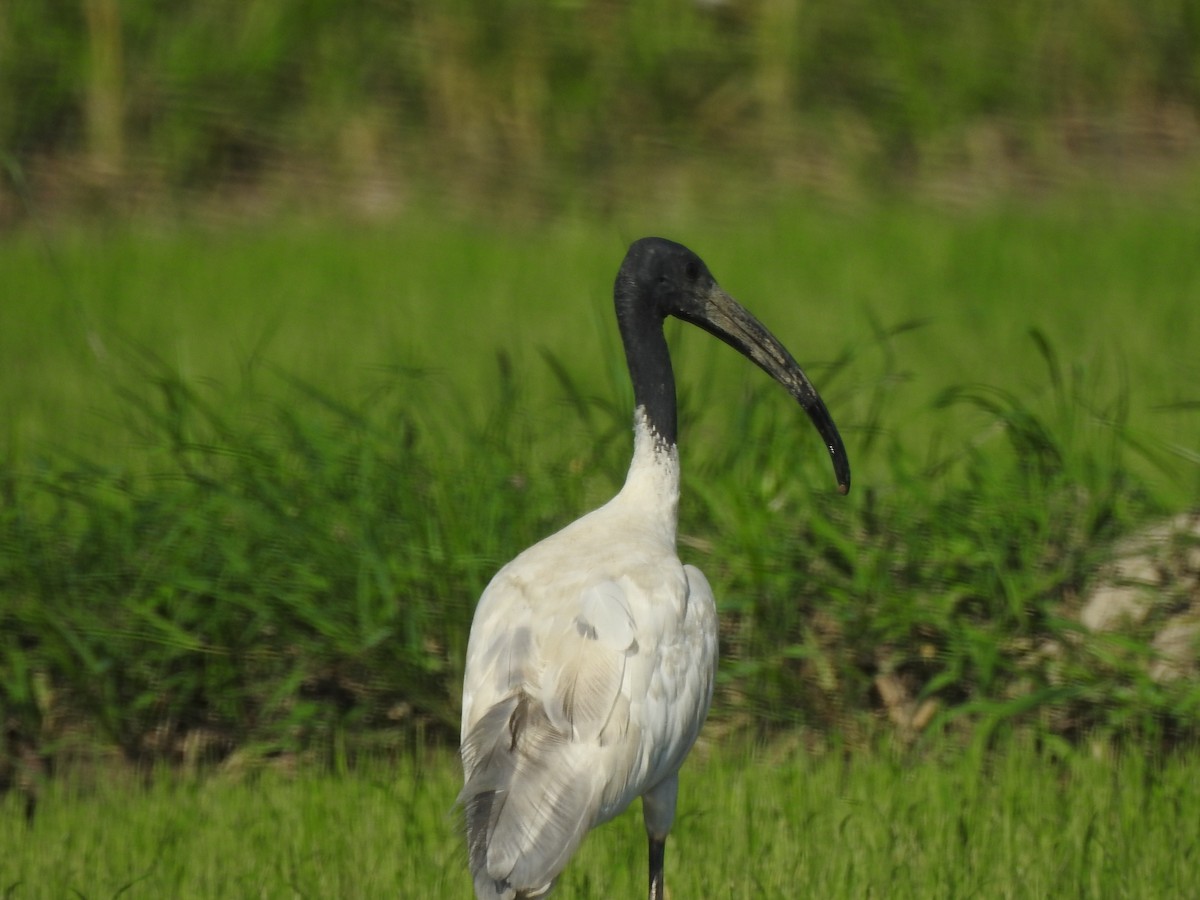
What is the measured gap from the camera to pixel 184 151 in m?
12.0

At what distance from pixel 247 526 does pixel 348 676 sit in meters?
0.55

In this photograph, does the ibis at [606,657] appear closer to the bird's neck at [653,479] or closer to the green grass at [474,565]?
the bird's neck at [653,479]

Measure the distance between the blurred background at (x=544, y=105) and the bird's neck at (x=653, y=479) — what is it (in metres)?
7.84

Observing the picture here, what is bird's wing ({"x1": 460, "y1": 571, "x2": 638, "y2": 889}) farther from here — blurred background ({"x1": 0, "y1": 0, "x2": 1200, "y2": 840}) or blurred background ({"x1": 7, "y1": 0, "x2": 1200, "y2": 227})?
Answer: blurred background ({"x1": 7, "y1": 0, "x2": 1200, "y2": 227})

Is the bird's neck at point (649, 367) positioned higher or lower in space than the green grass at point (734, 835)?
higher

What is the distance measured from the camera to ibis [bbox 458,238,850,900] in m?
3.29

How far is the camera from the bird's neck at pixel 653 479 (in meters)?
4.12

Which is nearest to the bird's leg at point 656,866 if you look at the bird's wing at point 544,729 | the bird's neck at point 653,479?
the bird's wing at point 544,729

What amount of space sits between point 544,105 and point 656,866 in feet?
30.4

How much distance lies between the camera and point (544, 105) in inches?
492

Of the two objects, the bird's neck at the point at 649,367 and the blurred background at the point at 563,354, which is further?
the blurred background at the point at 563,354

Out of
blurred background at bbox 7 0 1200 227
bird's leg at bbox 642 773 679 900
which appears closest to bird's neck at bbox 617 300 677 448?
bird's leg at bbox 642 773 679 900

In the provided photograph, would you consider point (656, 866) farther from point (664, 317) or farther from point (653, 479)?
point (664, 317)

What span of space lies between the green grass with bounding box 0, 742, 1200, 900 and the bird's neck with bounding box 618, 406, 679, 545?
0.78 m
